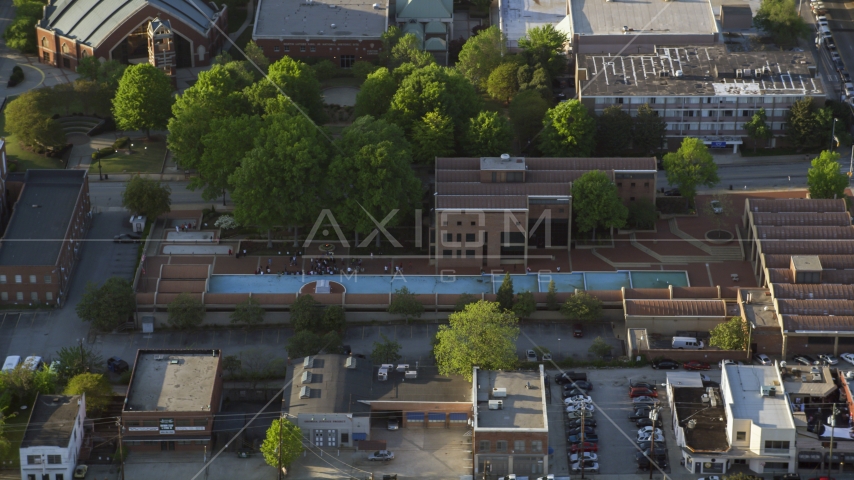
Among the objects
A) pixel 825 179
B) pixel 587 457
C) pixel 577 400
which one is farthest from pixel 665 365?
pixel 825 179

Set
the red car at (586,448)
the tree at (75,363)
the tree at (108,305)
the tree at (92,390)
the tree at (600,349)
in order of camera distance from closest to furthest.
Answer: the red car at (586,448) → the tree at (92,390) → the tree at (75,363) → the tree at (600,349) → the tree at (108,305)

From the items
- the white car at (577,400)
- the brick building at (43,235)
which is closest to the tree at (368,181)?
the brick building at (43,235)

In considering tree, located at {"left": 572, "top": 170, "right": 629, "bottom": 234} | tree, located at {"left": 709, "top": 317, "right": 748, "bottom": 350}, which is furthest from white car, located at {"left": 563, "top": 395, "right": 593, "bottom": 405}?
tree, located at {"left": 572, "top": 170, "right": 629, "bottom": 234}

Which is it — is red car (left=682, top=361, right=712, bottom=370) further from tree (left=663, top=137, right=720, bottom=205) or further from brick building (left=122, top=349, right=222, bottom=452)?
brick building (left=122, top=349, right=222, bottom=452)

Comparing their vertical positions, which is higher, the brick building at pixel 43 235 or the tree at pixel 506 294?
the brick building at pixel 43 235

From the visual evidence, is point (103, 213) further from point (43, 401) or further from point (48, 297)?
point (43, 401)

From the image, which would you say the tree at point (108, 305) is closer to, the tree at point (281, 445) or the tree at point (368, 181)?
the tree at point (368, 181)
